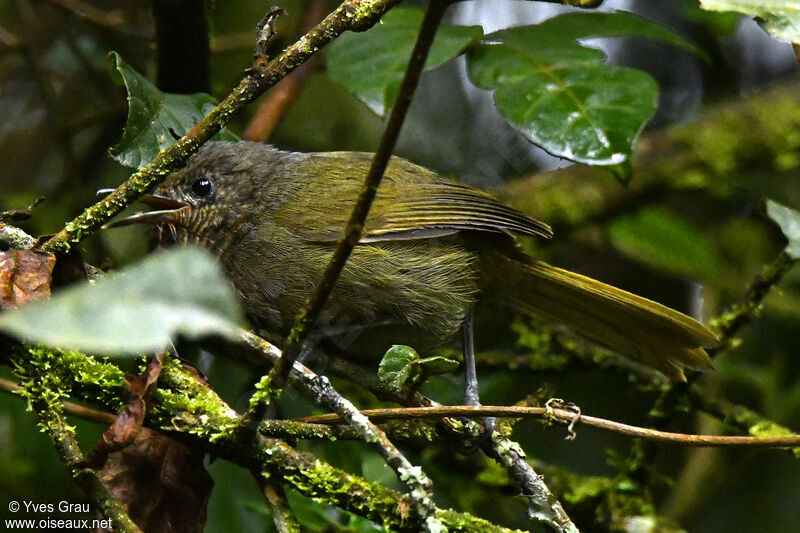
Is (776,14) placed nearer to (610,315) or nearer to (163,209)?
(610,315)

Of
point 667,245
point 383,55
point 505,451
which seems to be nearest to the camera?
point 505,451

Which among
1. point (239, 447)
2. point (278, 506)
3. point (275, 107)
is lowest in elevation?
point (278, 506)

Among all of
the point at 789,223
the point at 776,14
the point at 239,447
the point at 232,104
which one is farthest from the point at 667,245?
the point at 239,447

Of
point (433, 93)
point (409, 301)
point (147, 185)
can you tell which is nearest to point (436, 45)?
point (409, 301)

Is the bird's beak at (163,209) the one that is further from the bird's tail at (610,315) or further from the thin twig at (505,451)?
the bird's tail at (610,315)

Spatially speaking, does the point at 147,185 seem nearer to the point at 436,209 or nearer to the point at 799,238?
the point at 436,209

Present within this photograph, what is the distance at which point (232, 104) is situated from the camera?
7.27ft

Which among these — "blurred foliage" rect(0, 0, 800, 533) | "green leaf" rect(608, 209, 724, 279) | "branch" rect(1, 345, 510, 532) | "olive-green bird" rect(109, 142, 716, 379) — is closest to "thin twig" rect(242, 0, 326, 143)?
"blurred foliage" rect(0, 0, 800, 533)

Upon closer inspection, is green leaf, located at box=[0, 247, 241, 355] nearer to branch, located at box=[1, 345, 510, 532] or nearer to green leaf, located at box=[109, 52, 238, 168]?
branch, located at box=[1, 345, 510, 532]

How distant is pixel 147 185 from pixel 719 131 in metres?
3.61

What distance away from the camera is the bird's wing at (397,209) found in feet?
10.7

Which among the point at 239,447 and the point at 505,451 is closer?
the point at 239,447

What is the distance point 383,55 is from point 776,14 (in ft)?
5.34

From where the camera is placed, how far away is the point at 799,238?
2973 mm
